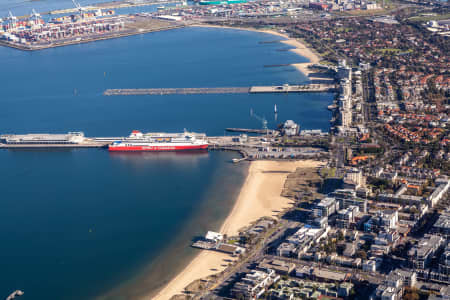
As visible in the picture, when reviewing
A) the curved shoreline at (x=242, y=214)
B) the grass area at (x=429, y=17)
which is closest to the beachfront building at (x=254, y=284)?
the curved shoreline at (x=242, y=214)

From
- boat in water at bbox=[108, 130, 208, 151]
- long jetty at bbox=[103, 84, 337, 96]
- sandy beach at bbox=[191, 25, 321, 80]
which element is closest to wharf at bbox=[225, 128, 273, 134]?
boat in water at bbox=[108, 130, 208, 151]

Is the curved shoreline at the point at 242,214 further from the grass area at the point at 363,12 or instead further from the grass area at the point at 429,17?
the grass area at the point at 363,12

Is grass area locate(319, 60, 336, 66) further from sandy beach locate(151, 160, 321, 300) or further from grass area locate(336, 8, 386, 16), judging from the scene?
grass area locate(336, 8, 386, 16)

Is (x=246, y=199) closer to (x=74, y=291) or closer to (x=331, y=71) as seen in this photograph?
(x=74, y=291)

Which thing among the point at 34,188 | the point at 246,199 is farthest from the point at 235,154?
the point at 34,188

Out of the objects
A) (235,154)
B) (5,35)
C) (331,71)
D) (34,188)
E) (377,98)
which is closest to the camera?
(34,188)

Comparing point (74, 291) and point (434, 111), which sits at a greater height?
point (434, 111)
